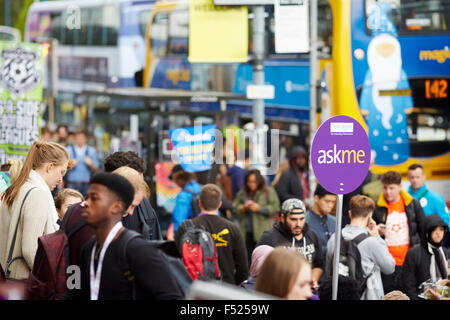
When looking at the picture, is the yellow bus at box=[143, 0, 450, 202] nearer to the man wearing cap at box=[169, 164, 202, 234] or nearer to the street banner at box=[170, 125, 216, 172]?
the street banner at box=[170, 125, 216, 172]

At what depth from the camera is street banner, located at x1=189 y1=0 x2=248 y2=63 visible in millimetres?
11375

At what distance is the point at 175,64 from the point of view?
21.7 meters

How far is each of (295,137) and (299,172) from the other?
416 centimetres

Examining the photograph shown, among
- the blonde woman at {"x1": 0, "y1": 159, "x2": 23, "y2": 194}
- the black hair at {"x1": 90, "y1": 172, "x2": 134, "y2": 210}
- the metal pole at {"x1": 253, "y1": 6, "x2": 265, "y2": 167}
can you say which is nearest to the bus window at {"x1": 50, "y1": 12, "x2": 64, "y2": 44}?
the metal pole at {"x1": 253, "y1": 6, "x2": 265, "y2": 167}

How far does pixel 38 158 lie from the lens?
6047mm

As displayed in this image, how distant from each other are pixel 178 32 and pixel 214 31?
10430 mm

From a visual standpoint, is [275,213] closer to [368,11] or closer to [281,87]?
[368,11]

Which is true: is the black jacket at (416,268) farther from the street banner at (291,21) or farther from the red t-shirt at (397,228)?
the street banner at (291,21)

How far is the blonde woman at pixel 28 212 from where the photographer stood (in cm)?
577

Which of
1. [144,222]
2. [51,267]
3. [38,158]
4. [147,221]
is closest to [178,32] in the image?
[147,221]

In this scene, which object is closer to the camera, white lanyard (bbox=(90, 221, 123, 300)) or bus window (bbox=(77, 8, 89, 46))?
white lanyard (bbox=(90, 221, 123, 300))

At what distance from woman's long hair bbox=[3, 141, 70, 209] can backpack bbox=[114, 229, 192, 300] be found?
1779mm

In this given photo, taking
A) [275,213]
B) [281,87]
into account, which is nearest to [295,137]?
[281,87]

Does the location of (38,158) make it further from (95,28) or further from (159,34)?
(95,28)
